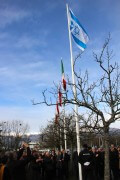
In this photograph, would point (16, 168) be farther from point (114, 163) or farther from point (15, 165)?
point (114, 163)

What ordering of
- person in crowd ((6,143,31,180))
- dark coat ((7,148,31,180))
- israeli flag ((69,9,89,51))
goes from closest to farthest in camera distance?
person in crowd ((6,143,31,180)) < dark coat ((7,148,31,180)) < israeli flag ((69,9,89,51))

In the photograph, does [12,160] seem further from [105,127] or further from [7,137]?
[7,137]

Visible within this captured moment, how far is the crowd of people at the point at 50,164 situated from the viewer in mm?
9703

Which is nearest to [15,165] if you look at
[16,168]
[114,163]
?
[16,168]

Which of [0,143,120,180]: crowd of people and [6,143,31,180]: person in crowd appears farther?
[0,143,120,180]: crowd of people

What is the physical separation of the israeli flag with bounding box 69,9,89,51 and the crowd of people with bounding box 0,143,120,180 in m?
5.43

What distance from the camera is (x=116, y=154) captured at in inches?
659

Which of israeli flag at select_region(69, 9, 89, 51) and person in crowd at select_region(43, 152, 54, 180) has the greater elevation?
israeli flag at select_region(69, 9, 89, 51)

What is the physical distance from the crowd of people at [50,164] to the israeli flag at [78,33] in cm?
543

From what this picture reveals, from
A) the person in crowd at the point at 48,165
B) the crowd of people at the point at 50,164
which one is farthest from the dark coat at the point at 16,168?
the person in crowd at the point at 48,165

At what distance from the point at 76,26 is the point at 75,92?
4774 mm

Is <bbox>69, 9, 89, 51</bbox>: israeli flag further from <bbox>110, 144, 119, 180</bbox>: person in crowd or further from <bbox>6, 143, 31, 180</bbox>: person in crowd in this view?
<bbox>6, 143, 31, 180</bbox>: person in crowd

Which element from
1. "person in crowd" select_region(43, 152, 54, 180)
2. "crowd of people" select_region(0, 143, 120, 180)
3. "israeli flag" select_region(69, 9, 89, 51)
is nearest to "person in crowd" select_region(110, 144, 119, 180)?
"crowd of people" select_region(0, 143, 120, 180)

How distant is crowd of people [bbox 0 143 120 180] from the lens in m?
9.70
